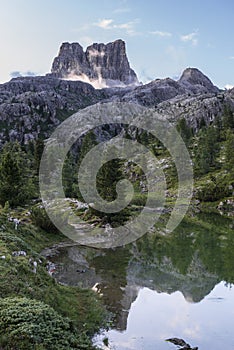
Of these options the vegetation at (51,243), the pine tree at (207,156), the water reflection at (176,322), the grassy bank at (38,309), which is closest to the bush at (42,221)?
the vegetation at (51,243)

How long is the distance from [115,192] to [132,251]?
57.0ft

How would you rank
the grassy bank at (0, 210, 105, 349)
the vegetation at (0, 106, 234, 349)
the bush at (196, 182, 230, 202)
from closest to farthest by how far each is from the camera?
the grassy bank at (0, 210, 105, 349) < the vegetation at (0, 106, 234, 349) < the bush at (196, 182, 230, 202)

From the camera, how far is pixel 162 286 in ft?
98.5

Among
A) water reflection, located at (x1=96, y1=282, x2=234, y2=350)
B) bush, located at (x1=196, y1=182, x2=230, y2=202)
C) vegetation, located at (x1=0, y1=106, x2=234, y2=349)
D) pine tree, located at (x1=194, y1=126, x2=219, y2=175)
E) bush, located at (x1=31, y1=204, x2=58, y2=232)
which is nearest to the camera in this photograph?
vegetation, located at (x1=0, y1=106, x2=234, y2=349)

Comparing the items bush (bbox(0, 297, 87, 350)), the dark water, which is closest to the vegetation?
bush (bbox(0, 297, 87, 350))

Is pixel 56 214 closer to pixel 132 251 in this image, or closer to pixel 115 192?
pixel 115 192

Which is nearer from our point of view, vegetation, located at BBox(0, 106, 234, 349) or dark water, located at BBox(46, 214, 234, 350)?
vegetation, located at BBox(0, 106, 234, 349)

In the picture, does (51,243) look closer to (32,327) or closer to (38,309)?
(38,309)

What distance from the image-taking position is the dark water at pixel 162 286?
67.1 ft

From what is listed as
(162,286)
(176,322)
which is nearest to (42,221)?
(162,286)

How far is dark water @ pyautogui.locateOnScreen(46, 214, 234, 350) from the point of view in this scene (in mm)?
20438

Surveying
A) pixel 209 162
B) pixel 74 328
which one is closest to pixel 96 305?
pixel 74 328

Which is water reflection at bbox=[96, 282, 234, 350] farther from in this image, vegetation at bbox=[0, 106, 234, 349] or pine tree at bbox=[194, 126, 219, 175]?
pine tree at bbox=[194, 126, 219, 175]

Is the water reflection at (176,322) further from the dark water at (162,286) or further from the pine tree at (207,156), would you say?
the pine tree at (207,156)
